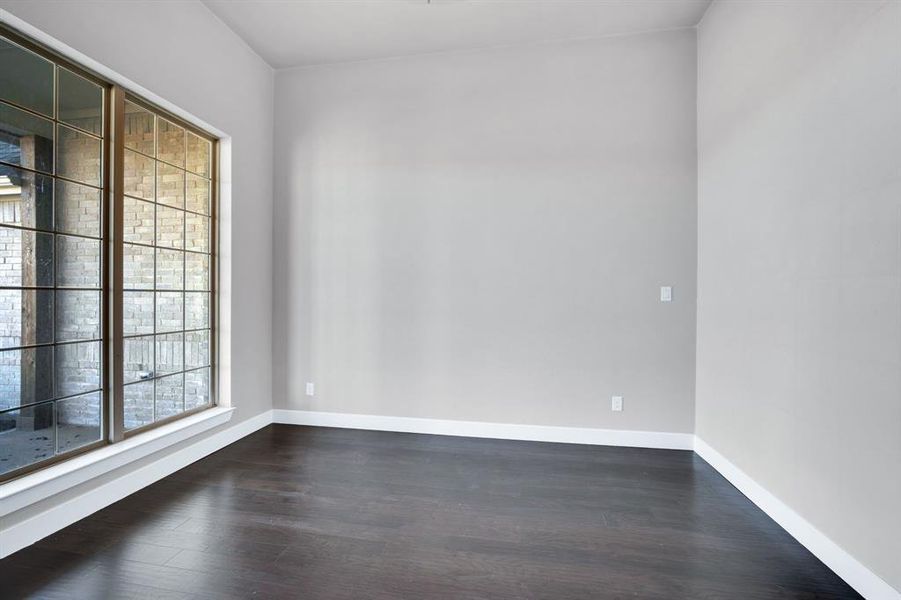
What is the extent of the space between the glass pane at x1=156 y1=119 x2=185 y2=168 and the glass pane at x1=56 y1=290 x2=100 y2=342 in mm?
1090

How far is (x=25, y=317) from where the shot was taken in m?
2.07

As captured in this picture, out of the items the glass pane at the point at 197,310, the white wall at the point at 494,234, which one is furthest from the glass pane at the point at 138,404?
the white wall at the point at 494,234

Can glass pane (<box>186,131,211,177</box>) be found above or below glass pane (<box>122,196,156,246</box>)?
above

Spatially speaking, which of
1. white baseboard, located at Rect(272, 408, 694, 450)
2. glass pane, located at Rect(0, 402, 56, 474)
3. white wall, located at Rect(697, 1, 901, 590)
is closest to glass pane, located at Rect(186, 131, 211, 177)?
glass pane, located at Rect(0, 402, 56, 474)

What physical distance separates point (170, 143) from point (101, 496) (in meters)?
2.26

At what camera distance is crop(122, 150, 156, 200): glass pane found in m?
2.62

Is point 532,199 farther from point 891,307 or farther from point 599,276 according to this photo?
point 891,307

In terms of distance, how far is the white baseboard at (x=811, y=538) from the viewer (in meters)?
1.65

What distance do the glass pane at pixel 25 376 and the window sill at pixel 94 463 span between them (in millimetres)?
369

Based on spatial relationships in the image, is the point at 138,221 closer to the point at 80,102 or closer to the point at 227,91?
the point at 80,102

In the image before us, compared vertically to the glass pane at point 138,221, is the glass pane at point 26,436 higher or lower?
lower

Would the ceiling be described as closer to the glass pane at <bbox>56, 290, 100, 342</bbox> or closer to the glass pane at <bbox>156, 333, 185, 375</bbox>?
the glass pane at <bbox>56, 290, 100, 342</bbox>

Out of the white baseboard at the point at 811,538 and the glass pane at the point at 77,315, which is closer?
the white baseboard at the point at 811,538

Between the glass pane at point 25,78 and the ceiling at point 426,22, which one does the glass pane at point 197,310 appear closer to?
the glass pane at point 25,78
